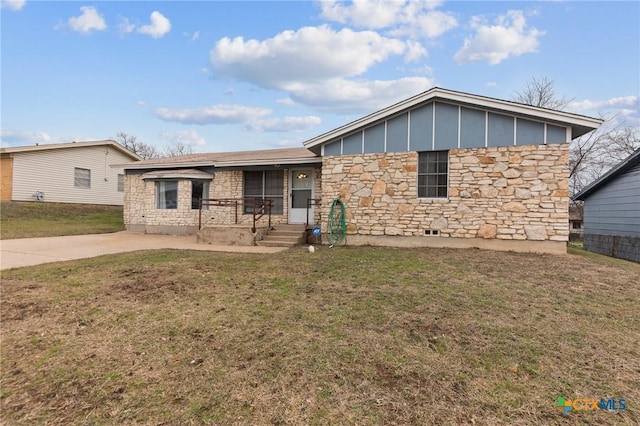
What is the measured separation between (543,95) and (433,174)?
20770 millimetres

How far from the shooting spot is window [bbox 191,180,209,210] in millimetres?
13009

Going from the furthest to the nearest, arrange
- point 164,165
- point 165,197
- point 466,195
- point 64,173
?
point 64,173 → point 164,165 → point 165,197 → point 466,195

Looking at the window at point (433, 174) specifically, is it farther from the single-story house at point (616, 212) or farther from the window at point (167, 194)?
the window at point (167, 194)

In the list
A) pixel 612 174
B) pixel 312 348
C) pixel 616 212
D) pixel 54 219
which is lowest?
pixel 312 348

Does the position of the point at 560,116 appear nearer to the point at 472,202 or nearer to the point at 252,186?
the point at 472,202

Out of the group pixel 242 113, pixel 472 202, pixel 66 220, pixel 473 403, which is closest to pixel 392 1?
pixel 472 202

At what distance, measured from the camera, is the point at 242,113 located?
30188 millimetres

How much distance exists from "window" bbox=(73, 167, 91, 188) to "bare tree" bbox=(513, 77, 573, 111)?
31066 millimetres

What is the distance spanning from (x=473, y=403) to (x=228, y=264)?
530cm

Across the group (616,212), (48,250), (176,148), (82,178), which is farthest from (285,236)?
(176,148)

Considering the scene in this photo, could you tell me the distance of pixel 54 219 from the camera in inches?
615

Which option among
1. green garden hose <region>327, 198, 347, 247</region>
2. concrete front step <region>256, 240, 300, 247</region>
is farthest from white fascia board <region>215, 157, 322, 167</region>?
concrete front step <region>256, 240, 300, 247</region>

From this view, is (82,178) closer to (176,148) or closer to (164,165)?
(164,165)

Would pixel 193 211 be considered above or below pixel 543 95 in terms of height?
below
